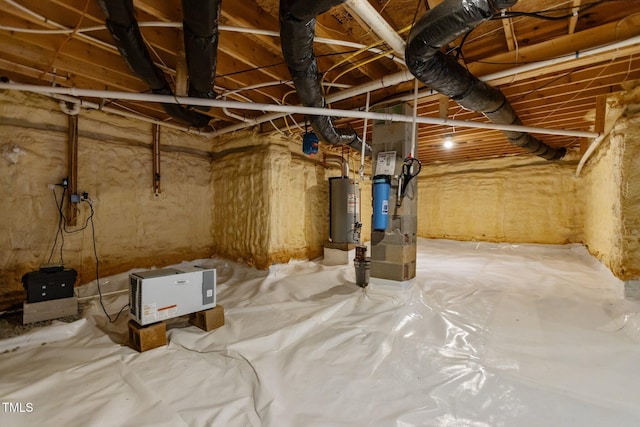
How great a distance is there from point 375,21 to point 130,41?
4.93 ft

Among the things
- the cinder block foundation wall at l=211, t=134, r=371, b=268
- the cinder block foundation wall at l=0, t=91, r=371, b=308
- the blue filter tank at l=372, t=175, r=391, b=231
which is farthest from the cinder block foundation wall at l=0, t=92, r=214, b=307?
the blue filter tank at l=372, t=175, r=391, b=231

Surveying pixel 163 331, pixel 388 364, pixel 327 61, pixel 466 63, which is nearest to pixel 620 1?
pixel 466 63

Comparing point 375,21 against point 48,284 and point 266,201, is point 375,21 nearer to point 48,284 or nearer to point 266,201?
point 266,201

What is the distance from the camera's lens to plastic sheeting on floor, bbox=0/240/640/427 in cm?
130

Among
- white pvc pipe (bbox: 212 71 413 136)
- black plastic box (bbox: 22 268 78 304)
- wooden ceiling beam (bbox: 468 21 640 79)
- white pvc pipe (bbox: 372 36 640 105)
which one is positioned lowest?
black plastic box (bbox: 22 268 78 304)

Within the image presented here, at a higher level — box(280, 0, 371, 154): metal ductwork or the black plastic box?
box(280, 0, 371, 154): metal ductwork

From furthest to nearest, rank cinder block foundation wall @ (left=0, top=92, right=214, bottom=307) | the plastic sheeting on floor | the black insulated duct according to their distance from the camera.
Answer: cinder block foundation wall @ (left=0, top=92, right=214, bottom=307) < the black insulated duct < the plastic sheeting on floor

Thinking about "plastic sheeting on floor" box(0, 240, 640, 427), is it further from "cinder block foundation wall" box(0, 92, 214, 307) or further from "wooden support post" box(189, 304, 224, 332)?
"cinder block foundation wall" box(0, 92, 214, 307)

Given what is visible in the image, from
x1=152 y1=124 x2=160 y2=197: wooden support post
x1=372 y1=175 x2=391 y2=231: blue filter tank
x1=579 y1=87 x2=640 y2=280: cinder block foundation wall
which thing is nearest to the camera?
x1=579 y1=87 x2=640 y2=280: cinder block foundation wall

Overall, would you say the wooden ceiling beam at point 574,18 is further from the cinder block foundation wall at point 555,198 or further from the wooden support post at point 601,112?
the wooden support post at point 601,112

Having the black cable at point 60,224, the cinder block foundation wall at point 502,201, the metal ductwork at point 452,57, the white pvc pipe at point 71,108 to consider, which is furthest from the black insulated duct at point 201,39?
the cinder block foundation wall at point 502,201

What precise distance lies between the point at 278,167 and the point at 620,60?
347 cm

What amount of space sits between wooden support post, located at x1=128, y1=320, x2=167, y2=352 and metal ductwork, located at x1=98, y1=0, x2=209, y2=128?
1.83 meters

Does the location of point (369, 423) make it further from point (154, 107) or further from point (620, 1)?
point (154, 107)
